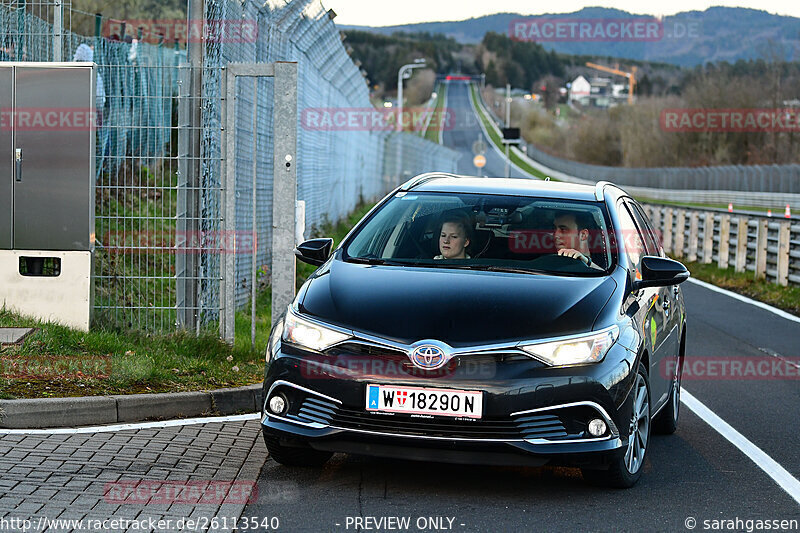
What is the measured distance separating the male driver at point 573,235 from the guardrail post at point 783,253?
13.0 m

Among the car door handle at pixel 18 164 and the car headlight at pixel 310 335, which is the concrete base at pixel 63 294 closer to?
the car door handle at pixel 18 164

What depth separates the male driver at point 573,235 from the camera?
6441 millimetres

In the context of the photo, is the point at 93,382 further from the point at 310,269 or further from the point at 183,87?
the point at 310,269

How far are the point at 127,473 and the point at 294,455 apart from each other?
2.70 feet

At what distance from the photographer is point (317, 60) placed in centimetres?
1775

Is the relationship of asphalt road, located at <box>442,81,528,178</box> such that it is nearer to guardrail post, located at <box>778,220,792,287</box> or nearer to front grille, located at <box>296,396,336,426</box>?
guardrail post, located at <box>778,220,792,287</box>

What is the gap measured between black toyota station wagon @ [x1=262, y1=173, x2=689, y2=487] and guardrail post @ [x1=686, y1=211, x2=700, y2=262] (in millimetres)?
18951

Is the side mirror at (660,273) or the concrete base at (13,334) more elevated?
the side mirror at (660,273)

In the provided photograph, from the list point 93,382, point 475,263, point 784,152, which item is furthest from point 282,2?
point 784,152

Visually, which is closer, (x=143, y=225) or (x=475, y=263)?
(x=475, y=263)

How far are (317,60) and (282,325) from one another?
12451mm
